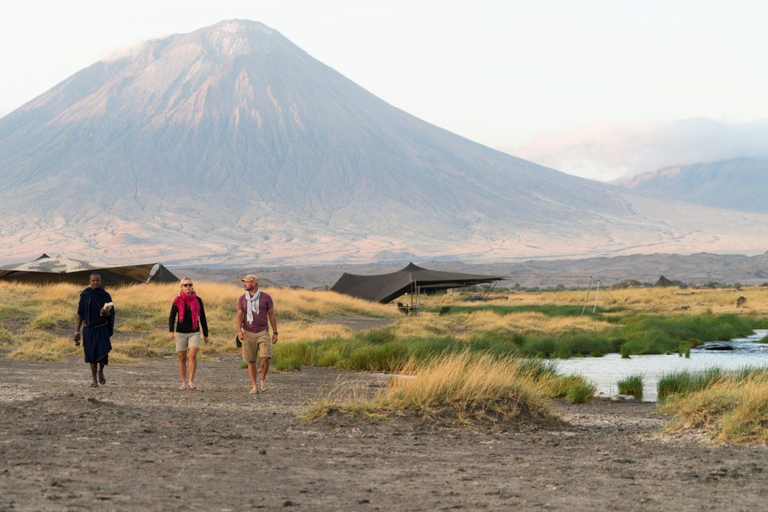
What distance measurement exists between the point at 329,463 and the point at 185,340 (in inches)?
236

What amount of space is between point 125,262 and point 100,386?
120742 millimetres

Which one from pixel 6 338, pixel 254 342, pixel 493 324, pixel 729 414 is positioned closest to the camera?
pixel 729 414

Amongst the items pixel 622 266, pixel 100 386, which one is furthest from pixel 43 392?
pixel 622 266

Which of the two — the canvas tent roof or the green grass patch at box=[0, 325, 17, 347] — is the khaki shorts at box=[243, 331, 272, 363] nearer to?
the green grass patch at box=[0, 325, 17, 347]

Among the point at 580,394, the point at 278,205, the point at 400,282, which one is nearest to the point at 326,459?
the point at 580,394

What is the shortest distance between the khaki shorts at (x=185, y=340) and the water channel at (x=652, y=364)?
21.0ft

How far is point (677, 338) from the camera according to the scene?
29484 mm

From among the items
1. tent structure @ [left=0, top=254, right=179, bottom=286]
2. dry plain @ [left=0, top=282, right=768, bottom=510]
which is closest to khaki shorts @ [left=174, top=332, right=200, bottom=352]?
dry plain @ [left=0, top=282, right=768, bottom=510]

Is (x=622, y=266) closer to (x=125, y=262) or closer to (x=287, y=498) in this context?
(x=125, y=262)

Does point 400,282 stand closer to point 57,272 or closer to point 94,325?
point 57,272

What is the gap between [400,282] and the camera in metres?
47.4

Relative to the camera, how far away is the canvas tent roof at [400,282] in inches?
1741

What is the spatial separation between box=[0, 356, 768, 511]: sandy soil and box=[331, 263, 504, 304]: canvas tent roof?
107 feet

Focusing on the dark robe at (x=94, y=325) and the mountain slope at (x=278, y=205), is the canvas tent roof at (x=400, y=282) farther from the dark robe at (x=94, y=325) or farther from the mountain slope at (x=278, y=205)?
the mountain slope at (x=278, y=205)
